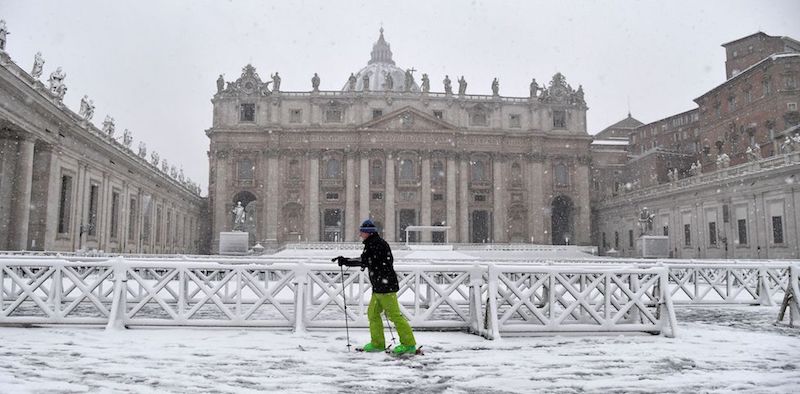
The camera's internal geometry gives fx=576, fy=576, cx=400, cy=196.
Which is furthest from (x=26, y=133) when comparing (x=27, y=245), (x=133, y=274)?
(x=133, y=274)

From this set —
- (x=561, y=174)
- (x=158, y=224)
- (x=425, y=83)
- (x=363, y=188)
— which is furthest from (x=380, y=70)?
(x=158, y=224)

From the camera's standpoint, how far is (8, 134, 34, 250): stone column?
25484 millimetres

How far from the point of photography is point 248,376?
6293mm

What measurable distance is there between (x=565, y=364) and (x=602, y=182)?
67810 millimetres

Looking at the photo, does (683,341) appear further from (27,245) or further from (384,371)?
(27,245)

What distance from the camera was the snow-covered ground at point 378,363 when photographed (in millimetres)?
5910

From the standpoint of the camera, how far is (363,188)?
6281 cm

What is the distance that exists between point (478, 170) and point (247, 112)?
88.3 ft

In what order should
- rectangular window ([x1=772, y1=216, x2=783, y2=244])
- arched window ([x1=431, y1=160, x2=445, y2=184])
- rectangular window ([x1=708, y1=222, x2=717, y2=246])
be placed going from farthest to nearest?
1. arched window ([x1=431, y1=160, x2=445, y2=184])
2. rectangular window ([x1=708, y1=222, x2=717, y2=246])
3. rectangular window ([x1=772, y1=216, x2=783, y2=244])

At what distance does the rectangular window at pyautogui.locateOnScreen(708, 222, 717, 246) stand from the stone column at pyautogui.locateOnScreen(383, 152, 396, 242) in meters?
30.4

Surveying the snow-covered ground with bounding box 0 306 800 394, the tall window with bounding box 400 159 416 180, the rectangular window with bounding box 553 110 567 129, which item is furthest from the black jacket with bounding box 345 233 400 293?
the rectangular window with bounding box 553 110 567 129

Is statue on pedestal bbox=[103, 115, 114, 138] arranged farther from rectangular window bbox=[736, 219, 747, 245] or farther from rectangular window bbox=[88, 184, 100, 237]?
rectangular window bbox=[736, 219, 747, 245]

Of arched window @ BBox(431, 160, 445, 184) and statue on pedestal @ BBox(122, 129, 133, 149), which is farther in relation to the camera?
arched window @ BBox(431, 160, 445, 184)

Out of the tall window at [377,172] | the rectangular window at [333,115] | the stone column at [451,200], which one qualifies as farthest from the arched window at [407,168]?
the rectangular window at [333,115]
